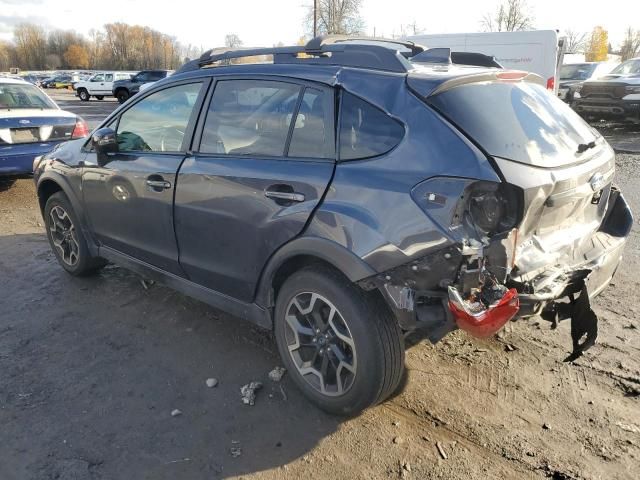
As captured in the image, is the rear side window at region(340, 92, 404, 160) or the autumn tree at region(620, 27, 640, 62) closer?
the rear side window at region(340, 92, 404, 160)

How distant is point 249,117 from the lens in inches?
126

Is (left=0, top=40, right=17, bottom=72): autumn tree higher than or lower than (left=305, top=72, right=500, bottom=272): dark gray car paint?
higher

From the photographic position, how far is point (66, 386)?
318cm

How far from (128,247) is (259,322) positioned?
1.44 meters

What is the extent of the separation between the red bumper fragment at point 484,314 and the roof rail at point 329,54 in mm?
1228

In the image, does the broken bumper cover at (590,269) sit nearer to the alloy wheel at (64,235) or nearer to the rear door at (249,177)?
the rear door at (249,177)

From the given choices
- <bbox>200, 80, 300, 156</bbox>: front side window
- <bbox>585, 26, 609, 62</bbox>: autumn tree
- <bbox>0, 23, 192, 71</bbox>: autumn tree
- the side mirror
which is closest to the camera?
<bbox>200, 80, 300, 156</bbox>: front side window

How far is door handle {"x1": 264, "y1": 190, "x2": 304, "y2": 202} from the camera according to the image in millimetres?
2779

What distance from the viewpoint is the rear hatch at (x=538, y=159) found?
8.00 ft

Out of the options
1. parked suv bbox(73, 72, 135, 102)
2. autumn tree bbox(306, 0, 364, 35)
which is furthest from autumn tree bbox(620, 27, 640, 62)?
parked suv bbox(73, 72, 135, 102)

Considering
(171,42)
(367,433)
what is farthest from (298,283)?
(171,42)

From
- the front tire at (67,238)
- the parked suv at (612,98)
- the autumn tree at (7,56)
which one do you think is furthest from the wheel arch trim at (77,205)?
the autumn tree at (7,56)

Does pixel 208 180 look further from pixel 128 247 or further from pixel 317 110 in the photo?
pixel 128 247

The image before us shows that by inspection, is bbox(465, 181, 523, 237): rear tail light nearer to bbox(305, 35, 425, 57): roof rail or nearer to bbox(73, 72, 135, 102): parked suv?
bbox(305, 35, 425, 57): roof rail
